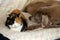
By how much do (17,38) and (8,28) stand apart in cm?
28

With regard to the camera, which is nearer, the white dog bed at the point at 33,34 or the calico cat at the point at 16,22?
the white dog bed at the point at 33,34

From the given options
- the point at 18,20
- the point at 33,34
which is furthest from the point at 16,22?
the point at 33,34

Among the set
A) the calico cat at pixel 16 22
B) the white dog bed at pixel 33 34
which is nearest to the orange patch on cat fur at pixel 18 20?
the calico cat at pixel 16 22

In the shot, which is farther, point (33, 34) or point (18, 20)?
point (18, 20)

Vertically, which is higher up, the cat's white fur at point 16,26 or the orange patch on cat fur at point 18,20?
the orange patch on cat fur at point 18,20

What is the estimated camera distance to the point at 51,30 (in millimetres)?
1940

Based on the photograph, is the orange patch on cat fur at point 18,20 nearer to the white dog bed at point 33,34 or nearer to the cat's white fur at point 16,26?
the cat's white fur at point 16,26

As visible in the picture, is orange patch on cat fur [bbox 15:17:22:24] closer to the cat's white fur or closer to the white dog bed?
the cat's white fur

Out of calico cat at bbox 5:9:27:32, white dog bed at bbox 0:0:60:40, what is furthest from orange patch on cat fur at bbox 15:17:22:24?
white dog bed at bbox 0:0:60:40

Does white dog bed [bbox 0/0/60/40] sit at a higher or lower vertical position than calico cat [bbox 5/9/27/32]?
lower

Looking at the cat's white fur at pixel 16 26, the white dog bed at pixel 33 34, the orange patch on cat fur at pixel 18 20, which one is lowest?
the white dog bed at pixel 33 34

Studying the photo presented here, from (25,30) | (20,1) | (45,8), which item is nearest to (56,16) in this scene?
(45,8)

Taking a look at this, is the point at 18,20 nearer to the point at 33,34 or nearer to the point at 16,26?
the point at 16,26

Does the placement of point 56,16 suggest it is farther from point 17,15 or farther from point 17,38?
point 17,38
